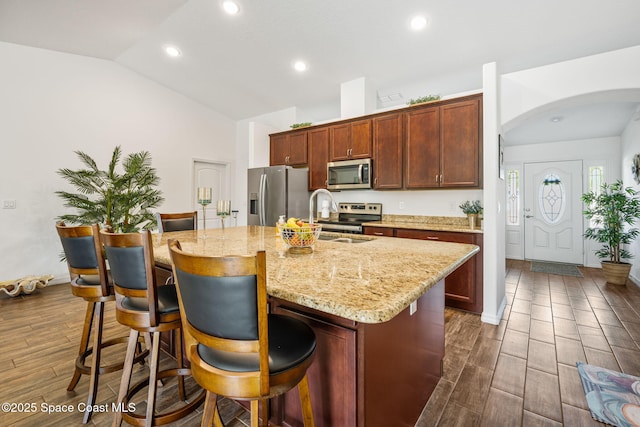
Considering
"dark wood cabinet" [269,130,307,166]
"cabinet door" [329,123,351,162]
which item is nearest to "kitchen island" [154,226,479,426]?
"cabinet door" [329,123,351,162]

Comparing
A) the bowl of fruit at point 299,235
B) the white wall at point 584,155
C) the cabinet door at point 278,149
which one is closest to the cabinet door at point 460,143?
the bowl of fruit at point 299,235

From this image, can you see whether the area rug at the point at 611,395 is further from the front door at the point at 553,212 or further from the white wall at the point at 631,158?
the front door at the point at 553,212

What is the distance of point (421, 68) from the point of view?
11.5 ft

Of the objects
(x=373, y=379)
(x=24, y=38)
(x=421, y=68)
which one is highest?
(x=24, y=38)

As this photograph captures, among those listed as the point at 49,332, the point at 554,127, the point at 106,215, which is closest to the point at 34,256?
the point at 106,215

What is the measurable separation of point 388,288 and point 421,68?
3.41 meters

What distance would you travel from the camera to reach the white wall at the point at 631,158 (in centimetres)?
405

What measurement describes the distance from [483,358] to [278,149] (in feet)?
13.5

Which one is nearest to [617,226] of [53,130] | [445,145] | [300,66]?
[445,145]

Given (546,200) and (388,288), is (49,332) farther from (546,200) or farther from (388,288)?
(546,200)

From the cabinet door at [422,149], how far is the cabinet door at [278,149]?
6.88 ft

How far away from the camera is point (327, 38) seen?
3314 mm

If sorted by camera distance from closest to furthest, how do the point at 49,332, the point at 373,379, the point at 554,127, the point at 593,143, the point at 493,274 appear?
1. the point at 373,379
2. the point at 49,332
3. the point at 493,274
4. the point at 554,127
5. the point at 593,143

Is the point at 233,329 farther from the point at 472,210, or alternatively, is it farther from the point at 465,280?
the point at 472,210
